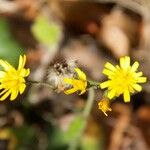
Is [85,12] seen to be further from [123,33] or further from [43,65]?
[43,65]

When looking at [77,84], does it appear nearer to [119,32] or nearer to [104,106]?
[104,106]

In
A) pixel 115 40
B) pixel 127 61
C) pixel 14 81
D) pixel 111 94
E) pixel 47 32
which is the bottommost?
pixel 14 81

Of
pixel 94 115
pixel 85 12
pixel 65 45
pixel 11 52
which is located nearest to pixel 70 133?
pixel 94 115

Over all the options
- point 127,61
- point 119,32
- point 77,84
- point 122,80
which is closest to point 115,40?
point 119,32

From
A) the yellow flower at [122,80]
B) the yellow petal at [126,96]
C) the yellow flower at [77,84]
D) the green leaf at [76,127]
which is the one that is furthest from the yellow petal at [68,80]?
the green leaf at [76,127]

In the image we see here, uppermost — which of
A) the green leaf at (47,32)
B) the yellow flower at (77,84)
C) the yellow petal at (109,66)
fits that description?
the green leaf at (47,32)

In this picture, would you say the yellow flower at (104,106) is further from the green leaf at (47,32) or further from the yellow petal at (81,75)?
the green leaf at (47,32)
